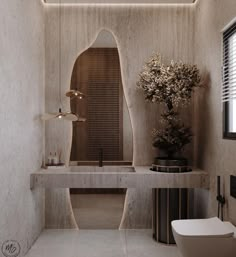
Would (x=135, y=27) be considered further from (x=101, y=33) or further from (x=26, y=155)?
(x=26, y=155)

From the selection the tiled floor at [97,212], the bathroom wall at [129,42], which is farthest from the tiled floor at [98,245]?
the bathroom wall at [129,42]

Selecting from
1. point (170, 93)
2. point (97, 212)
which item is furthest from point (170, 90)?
point (97, 212)

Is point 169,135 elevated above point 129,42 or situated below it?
below

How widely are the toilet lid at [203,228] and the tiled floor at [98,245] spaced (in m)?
0.77

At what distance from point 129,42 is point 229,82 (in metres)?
1.60

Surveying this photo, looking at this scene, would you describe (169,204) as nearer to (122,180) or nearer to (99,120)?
(122,180)

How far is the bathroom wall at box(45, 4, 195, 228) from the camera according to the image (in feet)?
13.9

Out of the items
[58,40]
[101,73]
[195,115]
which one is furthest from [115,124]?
[58,40]

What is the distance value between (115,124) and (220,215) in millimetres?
1680

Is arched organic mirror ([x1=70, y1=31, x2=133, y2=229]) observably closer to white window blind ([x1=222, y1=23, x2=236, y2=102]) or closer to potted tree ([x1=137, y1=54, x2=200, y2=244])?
potted tree ([x1=137, y1=54, x2=200, y2=244])

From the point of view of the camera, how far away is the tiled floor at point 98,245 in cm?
339

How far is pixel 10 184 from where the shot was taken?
9.46 ft

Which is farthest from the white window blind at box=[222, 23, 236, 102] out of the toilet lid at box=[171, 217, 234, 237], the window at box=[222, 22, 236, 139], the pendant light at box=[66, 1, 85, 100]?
the pendant light at box=[66, 1, 85, 100]

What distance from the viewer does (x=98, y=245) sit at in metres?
3.63
